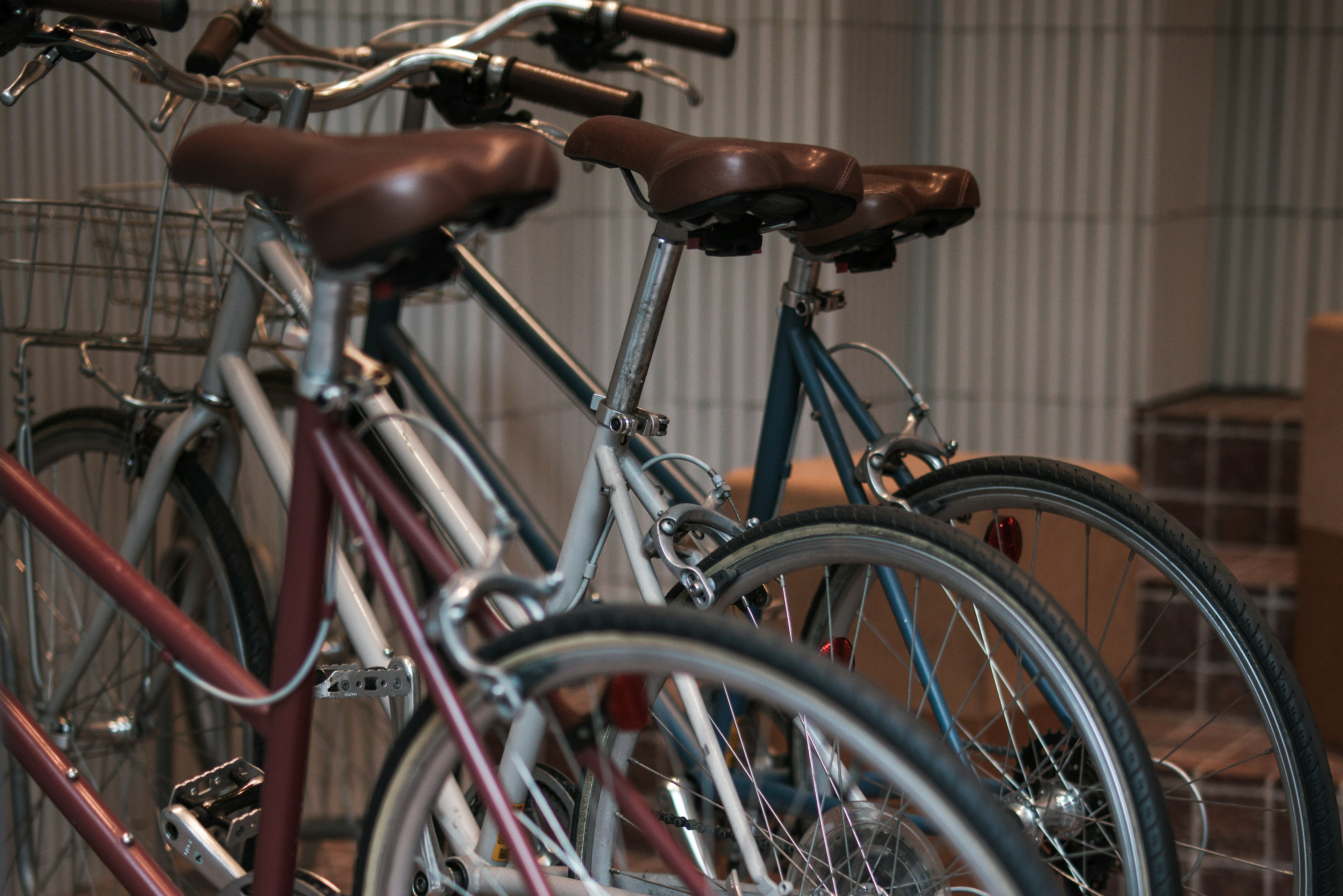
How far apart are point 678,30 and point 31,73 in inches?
29.4

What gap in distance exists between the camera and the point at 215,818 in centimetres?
117

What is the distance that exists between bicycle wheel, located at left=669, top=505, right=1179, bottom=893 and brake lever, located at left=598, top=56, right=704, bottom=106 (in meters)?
0.65

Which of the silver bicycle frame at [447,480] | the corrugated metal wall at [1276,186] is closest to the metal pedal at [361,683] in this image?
the silver bicycle frame at [447,480]

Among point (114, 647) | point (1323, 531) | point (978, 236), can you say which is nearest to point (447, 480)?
point (114, 647)

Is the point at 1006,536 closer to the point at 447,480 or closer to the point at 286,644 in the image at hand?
the point at 447,480

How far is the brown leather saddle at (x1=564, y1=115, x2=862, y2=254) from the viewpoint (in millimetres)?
1065

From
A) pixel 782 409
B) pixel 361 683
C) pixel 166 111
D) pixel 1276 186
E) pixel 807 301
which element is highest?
pixel 1276 186

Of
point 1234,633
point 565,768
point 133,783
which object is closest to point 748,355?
point 565,768

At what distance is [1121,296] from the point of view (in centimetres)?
268

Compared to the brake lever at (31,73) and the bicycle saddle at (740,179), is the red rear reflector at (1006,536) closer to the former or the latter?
the bicycle saddle at (740,179)

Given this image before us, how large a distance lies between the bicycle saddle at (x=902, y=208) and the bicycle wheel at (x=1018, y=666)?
33cm

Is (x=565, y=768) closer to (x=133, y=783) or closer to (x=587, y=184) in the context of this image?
(x=133, y=783)

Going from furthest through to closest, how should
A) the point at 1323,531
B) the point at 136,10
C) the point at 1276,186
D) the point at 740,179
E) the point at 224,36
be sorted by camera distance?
the point at 1276,186
the point at 1323,531
the point at 224,36
the point at 136,10
the point at 740,179

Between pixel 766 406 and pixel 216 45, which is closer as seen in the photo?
pixel 216 45
